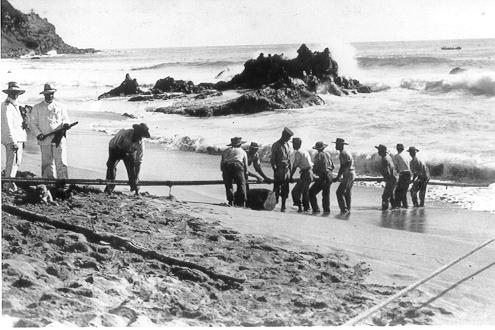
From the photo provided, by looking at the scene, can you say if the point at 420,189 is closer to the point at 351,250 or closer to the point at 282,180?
the point at 282,180

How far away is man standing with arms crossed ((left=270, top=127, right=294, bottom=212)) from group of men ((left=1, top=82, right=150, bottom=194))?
233 centimetres

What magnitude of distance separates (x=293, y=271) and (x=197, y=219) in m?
1.81

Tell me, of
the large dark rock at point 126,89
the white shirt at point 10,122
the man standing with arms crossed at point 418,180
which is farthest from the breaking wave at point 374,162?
the white shirt at point 10,122

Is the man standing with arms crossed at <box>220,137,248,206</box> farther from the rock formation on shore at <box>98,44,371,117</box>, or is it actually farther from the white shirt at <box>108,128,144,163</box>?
the rock formation on shore at <box>98,44,371,117</box>

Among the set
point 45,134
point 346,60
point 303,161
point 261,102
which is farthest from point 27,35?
point 346,60

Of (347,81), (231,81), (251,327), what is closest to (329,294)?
(251,327)

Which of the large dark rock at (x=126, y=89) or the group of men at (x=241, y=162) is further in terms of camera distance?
the large dark rock at (x=126, y=89)

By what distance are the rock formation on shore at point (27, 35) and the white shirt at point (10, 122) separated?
1249mm

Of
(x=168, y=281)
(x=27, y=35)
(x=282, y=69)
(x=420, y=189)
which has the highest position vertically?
(x=27, y=35)

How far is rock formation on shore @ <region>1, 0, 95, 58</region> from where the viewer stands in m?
8.67

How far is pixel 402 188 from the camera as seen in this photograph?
998 centimetres

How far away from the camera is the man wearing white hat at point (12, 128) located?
7.49m

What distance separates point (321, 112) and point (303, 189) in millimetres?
5502

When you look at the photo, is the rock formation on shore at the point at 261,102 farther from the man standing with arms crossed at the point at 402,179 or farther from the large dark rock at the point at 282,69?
the man standing with arms crossed at the point at 402,179
